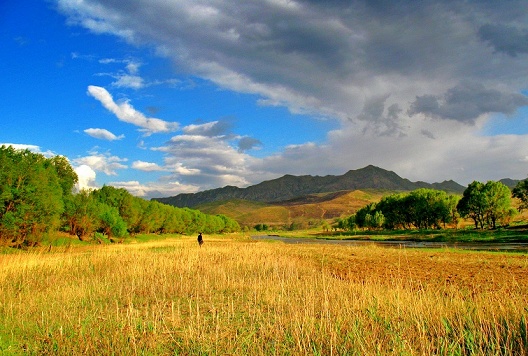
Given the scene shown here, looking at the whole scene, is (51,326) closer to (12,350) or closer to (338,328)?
(12,350)

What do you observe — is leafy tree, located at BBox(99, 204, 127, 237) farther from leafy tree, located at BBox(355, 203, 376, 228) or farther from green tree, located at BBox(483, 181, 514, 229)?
leafy tree, located at BBox(355, 203, 376, 228)

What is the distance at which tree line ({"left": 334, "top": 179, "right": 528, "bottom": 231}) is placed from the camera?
8569 cm

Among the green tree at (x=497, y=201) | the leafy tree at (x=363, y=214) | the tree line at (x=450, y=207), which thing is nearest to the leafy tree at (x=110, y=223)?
the tree line at (x=450, y=207)

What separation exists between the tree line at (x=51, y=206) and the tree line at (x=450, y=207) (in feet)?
261

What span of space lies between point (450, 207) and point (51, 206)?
10239cm

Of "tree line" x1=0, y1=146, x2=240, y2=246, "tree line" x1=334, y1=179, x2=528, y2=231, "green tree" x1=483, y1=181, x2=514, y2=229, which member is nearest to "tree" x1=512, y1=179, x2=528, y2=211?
"tree line" x1=334, y1=179, x2=528, y2=231

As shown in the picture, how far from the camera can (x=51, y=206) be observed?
149ft

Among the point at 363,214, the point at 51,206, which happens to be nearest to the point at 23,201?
the point at 51,206

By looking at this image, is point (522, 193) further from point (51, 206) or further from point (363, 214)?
point (51, 206)

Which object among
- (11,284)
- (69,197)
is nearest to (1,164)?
(69,197)

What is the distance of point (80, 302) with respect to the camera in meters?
12.9

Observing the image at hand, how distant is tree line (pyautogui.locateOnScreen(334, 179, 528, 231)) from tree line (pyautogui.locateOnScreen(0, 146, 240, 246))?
261ft

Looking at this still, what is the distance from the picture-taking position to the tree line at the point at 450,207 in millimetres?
85688

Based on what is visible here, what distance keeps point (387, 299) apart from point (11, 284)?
16.4m
